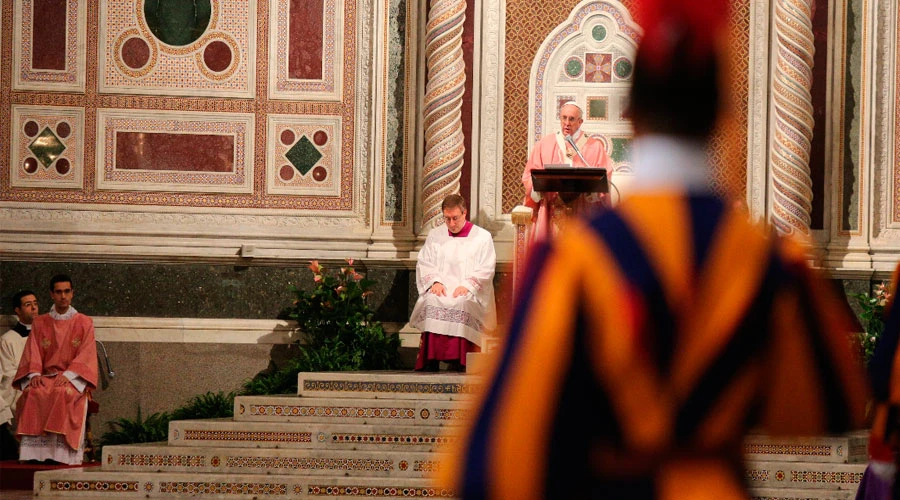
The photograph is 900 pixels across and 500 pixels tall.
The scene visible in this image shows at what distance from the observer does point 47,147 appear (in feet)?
36.2

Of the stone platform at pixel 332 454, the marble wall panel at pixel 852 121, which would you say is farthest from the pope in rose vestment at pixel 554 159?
the marble wall panel at pixel 852 121

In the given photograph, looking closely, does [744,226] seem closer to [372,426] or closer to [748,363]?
[748,363]

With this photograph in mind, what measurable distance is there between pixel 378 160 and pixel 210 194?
1.51 m

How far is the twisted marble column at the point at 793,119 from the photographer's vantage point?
429 inches

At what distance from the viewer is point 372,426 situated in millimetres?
8547

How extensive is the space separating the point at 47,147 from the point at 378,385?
4036mm

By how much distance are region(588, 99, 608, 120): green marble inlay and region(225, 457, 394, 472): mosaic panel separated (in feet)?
14.7

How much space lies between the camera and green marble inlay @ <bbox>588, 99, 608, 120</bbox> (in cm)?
1139

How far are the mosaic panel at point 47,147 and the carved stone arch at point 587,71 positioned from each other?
4.02 metres

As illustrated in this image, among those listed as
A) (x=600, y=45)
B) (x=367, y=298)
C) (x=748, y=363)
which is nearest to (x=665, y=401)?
(x=748, y=363)

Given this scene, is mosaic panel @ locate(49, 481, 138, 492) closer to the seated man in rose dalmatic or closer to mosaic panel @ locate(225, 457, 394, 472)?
mosaic panel @ locate(225, 457, 394, 472)

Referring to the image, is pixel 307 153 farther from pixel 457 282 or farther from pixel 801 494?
pixel 801 494

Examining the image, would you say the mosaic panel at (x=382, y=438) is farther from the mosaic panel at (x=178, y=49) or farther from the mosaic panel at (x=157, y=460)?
the mosaic panel at (x=178, y=49)

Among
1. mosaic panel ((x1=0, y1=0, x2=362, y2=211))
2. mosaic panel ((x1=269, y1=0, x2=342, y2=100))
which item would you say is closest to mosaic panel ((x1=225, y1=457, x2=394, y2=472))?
mosaic panel ((x1=0, y1=0, x2=362, y2=211))
